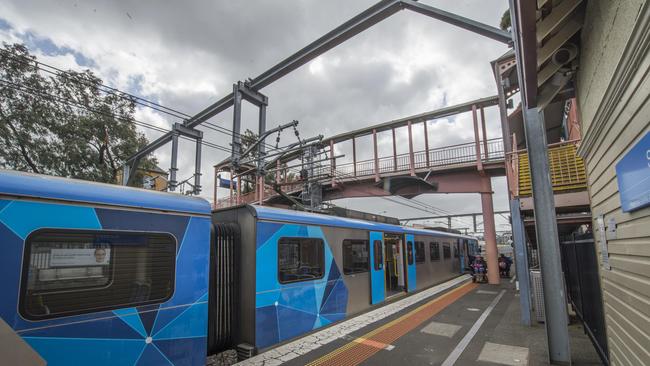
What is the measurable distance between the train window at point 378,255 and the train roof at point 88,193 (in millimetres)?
5872

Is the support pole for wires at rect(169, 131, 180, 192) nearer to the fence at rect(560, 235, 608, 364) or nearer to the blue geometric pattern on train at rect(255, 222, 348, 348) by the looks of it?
the blue geometric pattern on train at rect(255, 222, 348, 348)

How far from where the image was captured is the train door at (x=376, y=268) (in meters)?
9.19

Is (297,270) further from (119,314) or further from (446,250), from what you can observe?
(446,250)

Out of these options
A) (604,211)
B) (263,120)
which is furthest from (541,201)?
(263,120)

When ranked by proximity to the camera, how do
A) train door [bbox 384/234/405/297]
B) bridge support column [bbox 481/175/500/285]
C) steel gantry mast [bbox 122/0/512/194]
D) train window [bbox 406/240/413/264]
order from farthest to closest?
bridge support column [bbox 481/175/500/285], train window [bbox 406/240/413/264], train door [bbox 384/234/405/297], steel gantry mast [bbox 122/0/512/194]

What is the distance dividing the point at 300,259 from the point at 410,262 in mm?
6826

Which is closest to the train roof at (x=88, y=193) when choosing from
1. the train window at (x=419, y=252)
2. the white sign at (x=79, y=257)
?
the white sign at (x=79, y=257)

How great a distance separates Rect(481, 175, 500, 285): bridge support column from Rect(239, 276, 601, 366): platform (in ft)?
19.9

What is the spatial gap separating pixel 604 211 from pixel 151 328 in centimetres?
529

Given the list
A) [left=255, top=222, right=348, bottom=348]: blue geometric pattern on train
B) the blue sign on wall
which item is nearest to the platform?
[left=255, top=222, right=348, bottom=348]: blue geometric pattern on train

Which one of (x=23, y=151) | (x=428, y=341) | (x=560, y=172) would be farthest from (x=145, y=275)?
(x=23, y=151)

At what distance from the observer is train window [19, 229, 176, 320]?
321 cm

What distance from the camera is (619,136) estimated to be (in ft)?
8.79

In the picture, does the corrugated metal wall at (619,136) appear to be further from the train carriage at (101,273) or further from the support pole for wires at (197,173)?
the support pole for wires at (197,173)
